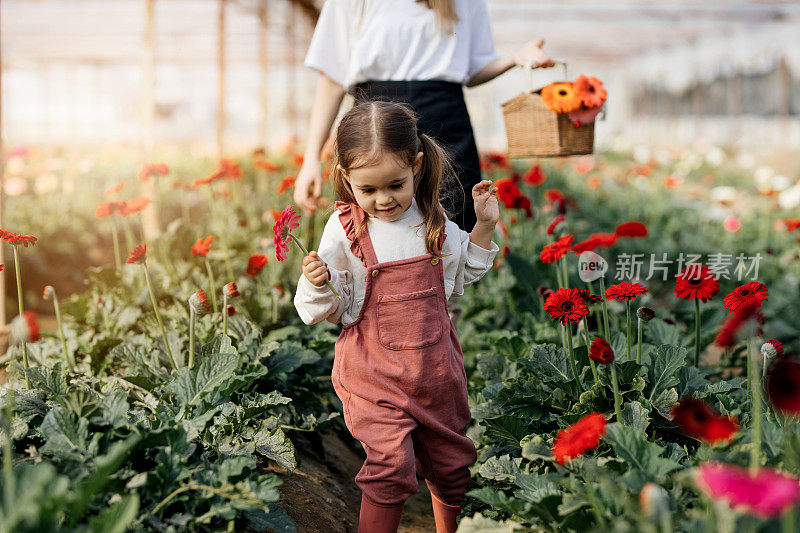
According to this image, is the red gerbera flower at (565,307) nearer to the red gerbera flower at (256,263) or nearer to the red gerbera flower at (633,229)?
the red gerbera flower at (633,229)

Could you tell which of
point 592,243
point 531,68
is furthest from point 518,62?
point 592,243

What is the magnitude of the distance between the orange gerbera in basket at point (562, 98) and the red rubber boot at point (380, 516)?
1326mm

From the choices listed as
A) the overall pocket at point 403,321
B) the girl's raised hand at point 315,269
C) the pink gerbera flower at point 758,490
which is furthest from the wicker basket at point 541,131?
the pink gerbera flower at point 758,490

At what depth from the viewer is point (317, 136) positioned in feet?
7.52

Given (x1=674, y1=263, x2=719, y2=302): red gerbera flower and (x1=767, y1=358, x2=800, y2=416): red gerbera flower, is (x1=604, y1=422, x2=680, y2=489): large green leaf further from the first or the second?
(x1=674, y1=263, x2=719, y2=302): red gerbera flower

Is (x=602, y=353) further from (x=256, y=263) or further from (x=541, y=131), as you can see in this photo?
(x=256, y=263)

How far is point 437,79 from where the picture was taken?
2291 millimetres

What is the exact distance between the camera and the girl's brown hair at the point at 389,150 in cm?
162

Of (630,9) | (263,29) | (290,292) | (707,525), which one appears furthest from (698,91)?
(707,525)

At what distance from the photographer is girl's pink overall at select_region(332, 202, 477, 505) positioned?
1.72m

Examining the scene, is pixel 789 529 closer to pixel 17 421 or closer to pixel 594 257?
pixel 594 257

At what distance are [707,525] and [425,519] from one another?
1342 mm

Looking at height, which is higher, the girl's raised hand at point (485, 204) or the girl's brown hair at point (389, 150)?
the girl's brown hair at point (389, 150)

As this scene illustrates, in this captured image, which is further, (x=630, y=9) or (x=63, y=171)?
(x=630, y=9)
